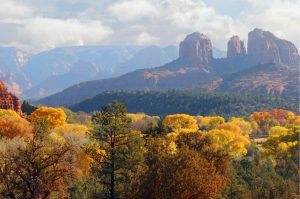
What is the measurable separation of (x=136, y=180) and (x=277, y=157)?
56.2m

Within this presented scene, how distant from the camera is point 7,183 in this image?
117 feet

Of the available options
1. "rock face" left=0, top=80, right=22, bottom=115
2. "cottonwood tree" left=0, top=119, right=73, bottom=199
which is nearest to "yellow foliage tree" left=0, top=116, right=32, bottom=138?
"cottonwood tree" left=0, top=119, right=73, bottom=199

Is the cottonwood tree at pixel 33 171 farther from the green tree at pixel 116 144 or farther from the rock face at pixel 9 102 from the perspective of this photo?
the rock face at pixel 9 102

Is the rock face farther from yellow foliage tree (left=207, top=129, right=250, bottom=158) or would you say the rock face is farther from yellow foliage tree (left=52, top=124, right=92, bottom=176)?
yellow foliage tree (left=207, top=129, right=250, bottom=158)

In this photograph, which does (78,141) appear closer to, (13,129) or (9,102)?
(13,129)

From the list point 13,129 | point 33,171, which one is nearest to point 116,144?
point 33,171

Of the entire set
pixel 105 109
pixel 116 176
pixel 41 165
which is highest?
pixel 105 109

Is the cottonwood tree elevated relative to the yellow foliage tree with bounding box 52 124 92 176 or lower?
elevated

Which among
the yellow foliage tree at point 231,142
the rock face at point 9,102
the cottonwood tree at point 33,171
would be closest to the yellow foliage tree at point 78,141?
the cottonwood tree at point 33,171

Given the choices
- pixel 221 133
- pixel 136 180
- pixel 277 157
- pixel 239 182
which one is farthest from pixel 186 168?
pixel 221 133

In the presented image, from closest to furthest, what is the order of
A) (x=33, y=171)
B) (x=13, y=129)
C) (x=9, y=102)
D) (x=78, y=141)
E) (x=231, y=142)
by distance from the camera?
(x=33, y=171) → (x=13, y=129) → (x=78, y=141) → (x=231, y=142) → (x=9, y=102)

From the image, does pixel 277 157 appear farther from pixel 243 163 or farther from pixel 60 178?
pixel 60 178

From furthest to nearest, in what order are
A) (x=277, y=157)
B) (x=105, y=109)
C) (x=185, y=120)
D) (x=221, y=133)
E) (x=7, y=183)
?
1. (x=185, y=120)
2. (x=221, y=133)
3. (x=277, y=157)
4. (x=105, y=109)
5. (x=7, y=183)

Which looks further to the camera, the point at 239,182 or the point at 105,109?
the point at 239,182
